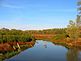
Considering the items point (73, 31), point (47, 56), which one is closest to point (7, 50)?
point (47, 56)

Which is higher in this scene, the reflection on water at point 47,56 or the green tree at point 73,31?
the green tree at point 73,31

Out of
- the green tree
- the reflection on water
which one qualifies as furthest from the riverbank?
the green tree

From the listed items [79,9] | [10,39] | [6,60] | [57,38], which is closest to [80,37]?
[57,38]

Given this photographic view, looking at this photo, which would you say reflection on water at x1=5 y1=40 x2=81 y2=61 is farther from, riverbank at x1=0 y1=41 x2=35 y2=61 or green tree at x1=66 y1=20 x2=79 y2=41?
green tree at x1=66 y1=20 x2=79 y2=41

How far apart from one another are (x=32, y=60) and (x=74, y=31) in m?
43.8

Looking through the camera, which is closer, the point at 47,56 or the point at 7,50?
the point at 47,56

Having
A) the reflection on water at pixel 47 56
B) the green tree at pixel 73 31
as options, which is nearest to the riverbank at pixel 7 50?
the reflection on water at pixel 47 56

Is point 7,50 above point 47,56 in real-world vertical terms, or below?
above

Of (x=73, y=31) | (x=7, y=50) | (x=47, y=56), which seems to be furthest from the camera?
(x=73, y=31)

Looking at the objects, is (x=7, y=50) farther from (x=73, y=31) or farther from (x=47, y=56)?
(x=73, y=31)

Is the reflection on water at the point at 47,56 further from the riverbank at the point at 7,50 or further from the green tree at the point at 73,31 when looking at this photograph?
the green tree at the point at 73,31

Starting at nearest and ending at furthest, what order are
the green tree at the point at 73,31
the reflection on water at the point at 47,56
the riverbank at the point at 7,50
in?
the riverbank at the point at 7,50, the reflection on water at the point at 47,56, the green tree at the point at 73,31

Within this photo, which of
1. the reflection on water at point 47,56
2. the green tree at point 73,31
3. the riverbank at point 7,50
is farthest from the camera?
the green tree at point 73,31

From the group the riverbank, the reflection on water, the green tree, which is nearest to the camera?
the riverbank
